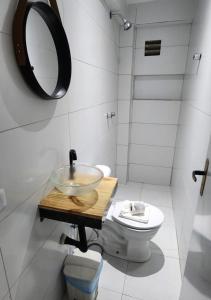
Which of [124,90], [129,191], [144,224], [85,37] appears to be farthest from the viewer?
[129,191]

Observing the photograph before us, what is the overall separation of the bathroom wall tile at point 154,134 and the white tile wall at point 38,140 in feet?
4.19

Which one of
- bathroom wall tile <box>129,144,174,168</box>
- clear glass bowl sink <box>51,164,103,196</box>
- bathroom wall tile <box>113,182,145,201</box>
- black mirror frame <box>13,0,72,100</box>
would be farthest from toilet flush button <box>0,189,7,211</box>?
bathroom wall tile <box>129,144,174,168</box>

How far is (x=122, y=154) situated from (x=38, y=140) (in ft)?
6.79

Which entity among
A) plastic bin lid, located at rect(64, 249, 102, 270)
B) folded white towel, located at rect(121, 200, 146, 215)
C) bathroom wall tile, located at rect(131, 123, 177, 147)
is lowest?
plastic bin lid, located at rect(64, 249, 102, 270)

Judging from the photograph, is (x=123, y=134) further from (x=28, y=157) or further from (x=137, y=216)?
(x=28, y=157)

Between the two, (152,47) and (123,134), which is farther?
(123,134)

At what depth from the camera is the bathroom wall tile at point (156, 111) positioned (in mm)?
2655

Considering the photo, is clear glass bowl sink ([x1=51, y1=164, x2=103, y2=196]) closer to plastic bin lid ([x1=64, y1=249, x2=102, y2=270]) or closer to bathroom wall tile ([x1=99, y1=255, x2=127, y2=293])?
plastic bin lid ([x1=64, y1=249, x2=102, y2=270])

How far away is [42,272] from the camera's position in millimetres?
1078

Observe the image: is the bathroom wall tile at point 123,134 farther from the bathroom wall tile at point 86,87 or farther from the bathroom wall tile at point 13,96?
the bathroom wall tile at point 13,96

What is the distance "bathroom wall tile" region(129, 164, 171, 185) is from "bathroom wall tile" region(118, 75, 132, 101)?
3.54ft

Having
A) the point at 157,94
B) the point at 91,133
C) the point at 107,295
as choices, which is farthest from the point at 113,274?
the point at 157,94

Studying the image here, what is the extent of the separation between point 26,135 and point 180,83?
7.93ft

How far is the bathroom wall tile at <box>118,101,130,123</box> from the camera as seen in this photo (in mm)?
2678
